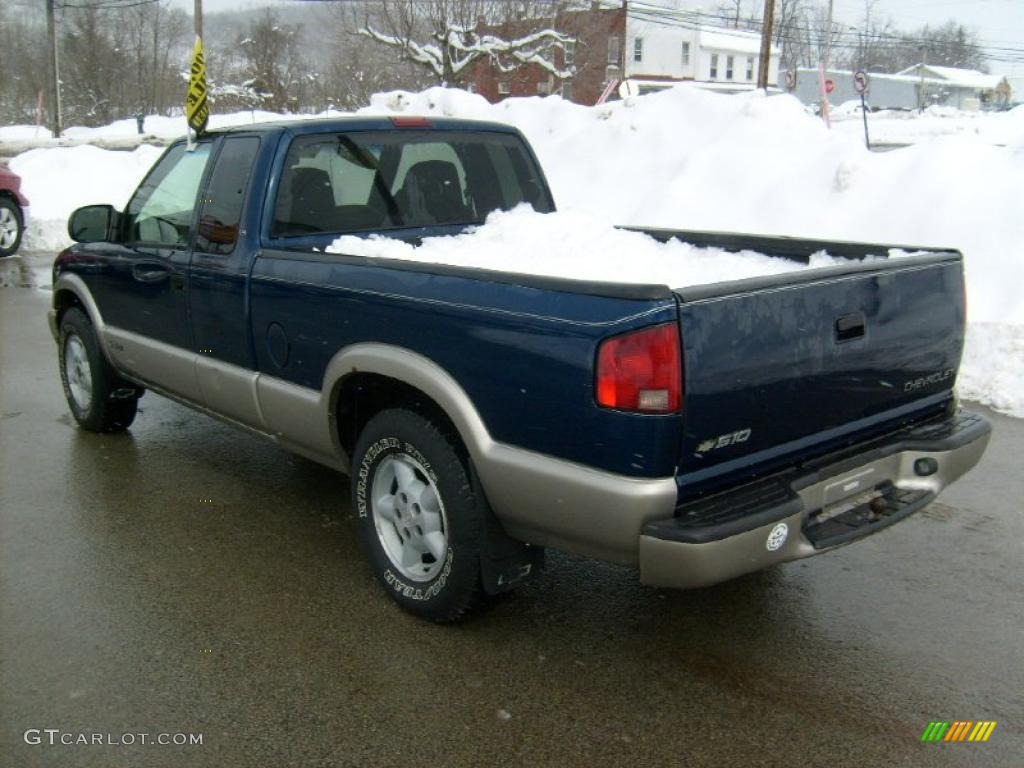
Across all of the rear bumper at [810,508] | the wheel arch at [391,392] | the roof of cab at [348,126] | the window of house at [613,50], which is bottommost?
the rear bumper at [810,508]

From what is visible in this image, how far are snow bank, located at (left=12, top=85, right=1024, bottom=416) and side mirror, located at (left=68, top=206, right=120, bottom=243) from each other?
2150 mm

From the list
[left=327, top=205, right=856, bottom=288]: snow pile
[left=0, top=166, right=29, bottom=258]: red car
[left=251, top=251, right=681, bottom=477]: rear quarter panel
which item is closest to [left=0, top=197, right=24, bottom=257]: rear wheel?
[left=0, top=166, right=29, bottom=258]: red car

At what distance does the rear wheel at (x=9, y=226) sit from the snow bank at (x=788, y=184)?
3.73 feet

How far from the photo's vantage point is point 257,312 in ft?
13.6

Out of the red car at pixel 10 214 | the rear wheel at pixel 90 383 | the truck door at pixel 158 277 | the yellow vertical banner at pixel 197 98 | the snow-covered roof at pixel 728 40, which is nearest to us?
the truck door at pixel 158 277

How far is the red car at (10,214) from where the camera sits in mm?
13820

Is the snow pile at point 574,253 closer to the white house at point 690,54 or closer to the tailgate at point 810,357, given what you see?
the tailgate at point 810,357

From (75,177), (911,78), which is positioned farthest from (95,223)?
(911,78)

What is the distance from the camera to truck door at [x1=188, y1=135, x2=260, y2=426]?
14.1ft

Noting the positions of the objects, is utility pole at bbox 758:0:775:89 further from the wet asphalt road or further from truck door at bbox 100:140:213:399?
the wet asphalt road

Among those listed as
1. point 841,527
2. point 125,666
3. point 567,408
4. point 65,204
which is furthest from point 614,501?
point 65,204

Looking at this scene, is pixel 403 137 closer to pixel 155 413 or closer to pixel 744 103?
pixel 155 413

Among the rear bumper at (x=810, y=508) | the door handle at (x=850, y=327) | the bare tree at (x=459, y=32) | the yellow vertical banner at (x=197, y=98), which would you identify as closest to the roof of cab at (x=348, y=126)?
the yellow vertical banner at (x=197, y=98)

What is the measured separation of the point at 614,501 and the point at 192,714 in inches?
58.7
